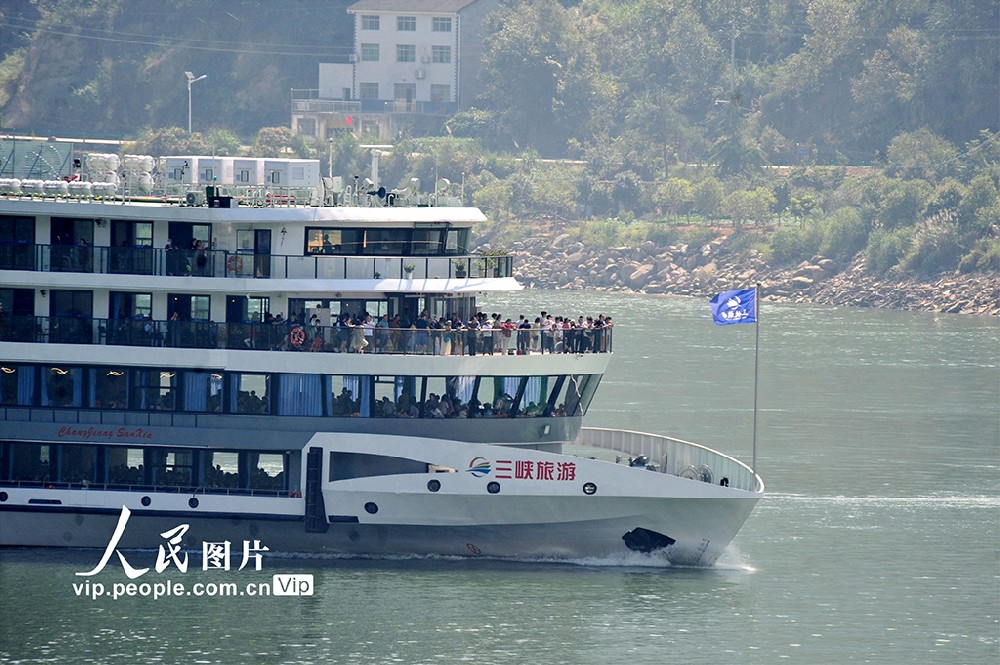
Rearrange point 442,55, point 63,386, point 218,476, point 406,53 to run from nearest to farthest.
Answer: point 218,476 → point 63,386 → point 406,53 → point 442,55

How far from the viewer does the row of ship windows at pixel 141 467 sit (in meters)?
41.3

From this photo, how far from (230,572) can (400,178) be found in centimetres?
10621

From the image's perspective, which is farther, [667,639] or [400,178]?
[400,178]

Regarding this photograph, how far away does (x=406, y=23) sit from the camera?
6147 inches

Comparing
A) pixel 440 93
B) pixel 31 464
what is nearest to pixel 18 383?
pixel 31 464

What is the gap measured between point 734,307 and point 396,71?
114184mm

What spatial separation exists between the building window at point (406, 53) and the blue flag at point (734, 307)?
114 m

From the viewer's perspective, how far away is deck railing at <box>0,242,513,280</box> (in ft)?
137

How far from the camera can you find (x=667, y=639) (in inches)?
1484

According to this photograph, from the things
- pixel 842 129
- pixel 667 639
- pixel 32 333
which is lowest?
pixel 667 639

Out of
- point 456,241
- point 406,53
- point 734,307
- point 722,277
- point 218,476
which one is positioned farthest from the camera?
point 406,53

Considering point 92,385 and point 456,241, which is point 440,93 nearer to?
point 456,241

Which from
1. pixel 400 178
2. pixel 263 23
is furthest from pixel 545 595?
pixel 263 23

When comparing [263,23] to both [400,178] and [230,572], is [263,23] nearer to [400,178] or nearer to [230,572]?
[400,178]
